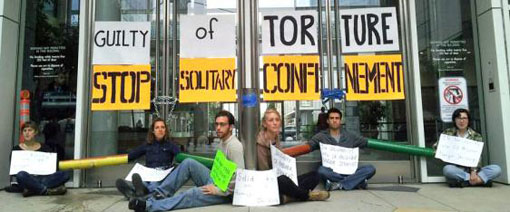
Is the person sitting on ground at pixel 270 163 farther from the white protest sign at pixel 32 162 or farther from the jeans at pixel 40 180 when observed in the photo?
the white protest sign at pixel 32 162

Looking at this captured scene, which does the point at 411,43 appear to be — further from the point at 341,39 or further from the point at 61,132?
the point at 61,132

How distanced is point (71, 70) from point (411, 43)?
577 centimetres

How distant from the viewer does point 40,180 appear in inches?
221

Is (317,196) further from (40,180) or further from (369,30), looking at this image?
(40,180)

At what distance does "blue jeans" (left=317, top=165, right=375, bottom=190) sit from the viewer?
5711 mm

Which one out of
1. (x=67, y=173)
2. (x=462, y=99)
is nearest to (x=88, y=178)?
(x=67, y=173)

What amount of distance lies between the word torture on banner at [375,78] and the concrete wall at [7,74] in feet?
18.2

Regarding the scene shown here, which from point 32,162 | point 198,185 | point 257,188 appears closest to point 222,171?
point 257,188

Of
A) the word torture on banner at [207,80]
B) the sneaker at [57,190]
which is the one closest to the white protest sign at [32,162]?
the sneaker at [57,190]

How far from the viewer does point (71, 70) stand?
6.61 meters

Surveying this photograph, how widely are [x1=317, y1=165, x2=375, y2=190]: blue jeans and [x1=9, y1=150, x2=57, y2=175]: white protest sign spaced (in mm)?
3996

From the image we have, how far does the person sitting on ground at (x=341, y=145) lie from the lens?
18.7 feet

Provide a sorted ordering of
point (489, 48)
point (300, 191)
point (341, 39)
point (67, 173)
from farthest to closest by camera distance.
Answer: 1. point (341, 39)
2. point (489, 48)
3. point (67, 173)
4. point (300, 191)

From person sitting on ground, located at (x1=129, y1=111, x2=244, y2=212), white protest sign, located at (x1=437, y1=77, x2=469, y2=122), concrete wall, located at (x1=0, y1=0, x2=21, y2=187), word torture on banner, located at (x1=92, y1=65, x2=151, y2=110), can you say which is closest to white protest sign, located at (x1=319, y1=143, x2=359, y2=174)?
person sitting on ground, located at (x1=129, y1=111, x2=244, y2=212)
